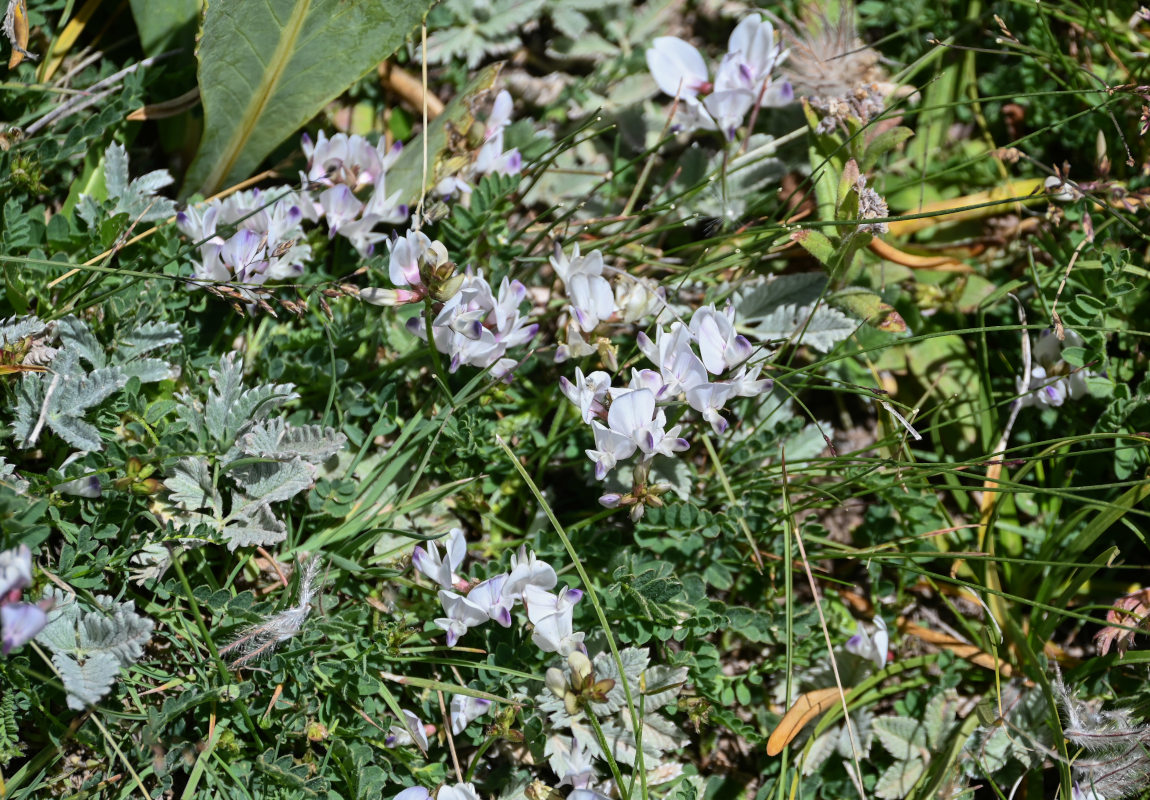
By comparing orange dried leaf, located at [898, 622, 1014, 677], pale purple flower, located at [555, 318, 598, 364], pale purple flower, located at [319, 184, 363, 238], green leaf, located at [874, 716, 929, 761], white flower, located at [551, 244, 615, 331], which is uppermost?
pale purple flower, located at [319, 184, 363, 238]

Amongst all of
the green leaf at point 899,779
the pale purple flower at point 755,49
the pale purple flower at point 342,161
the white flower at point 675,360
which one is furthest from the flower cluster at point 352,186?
the green leaf at point 899,779

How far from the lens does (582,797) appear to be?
182cm

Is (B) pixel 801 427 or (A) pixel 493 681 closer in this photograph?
(A) pixel 493 681

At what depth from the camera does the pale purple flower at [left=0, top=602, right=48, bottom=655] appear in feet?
4.53

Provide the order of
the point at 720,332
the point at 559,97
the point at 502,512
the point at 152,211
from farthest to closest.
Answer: the point at 559,97 → the point at 502,512 → the point at 152,211 → the point at 720,332

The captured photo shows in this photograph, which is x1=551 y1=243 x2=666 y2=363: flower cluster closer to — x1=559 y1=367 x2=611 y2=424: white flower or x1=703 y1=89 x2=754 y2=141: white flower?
x1=559 y1=367 x2=611 y2=424: white flower

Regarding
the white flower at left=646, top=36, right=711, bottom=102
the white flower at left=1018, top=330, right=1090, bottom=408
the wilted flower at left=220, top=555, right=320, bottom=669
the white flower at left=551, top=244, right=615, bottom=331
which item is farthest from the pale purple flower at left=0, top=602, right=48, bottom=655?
the white flower at left=1018, top=330, right=1090, bottom=408

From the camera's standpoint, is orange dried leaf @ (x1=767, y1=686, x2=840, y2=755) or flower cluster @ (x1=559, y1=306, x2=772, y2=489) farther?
orange dried leaf @ (x1=767, y1=686, x2=840, y2=755)

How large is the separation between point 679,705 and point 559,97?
1787 millimetres

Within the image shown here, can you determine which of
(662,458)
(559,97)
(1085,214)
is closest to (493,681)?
(662,458)

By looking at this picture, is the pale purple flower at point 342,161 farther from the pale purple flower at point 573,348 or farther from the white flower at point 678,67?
the white flower at point 678,67

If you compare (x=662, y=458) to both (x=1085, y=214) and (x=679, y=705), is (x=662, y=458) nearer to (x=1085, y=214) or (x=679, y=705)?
(x=679, y=705)

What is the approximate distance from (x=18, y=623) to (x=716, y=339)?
1.39m

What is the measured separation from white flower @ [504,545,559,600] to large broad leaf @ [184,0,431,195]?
1.26 m
